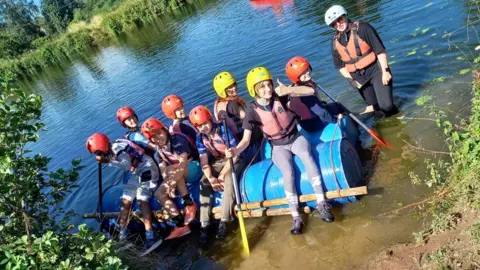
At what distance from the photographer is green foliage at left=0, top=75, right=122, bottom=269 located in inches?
143

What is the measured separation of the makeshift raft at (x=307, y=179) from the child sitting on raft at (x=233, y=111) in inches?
10.4

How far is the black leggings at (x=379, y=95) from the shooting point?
651 centimetres

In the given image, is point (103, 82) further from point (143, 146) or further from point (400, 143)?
point (400, 143)

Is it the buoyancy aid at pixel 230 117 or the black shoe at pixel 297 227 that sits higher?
the buoyancy aid at pixel 230 117

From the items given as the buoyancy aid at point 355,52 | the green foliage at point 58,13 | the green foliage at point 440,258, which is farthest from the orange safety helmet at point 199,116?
the green foliage at point 58,13

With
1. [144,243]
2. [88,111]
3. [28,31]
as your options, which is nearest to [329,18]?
[144,243]

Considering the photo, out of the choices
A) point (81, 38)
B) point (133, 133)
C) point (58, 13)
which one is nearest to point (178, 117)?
point (133, 133)

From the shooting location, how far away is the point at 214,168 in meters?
6.19

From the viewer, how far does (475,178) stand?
3.94 metres

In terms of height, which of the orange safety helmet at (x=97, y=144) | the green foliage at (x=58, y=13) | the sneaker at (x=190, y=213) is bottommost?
the sneaker at (x=190, y=213)

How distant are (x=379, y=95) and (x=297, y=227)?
2895mm

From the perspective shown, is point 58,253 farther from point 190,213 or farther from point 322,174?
point 322,174

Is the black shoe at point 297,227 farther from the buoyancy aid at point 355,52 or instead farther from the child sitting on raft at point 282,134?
the buoyancy aid at point 355,52

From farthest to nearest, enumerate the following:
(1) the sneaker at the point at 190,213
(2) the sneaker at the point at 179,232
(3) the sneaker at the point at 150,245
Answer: (2) the sneaker at the point at 179,232, (1) the sneaker at the point at 190,213, (3) the sneaker at the point at 150,245
